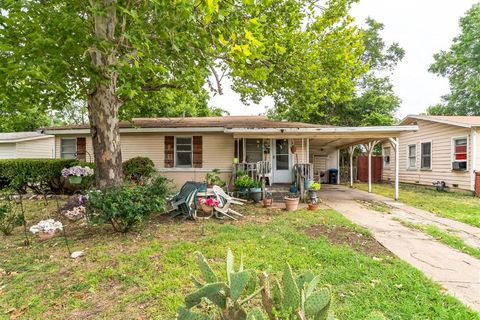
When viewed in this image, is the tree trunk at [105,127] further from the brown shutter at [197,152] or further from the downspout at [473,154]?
the downspout at [473,154]

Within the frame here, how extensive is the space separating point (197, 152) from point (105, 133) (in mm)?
5254

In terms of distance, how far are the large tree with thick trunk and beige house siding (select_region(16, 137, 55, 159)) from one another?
12687mm

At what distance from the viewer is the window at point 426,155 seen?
1294 centimetres

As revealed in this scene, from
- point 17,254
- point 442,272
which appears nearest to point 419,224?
point 442,272

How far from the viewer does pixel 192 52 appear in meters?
5.17

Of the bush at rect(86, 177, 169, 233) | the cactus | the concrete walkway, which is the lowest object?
the concrete walkway

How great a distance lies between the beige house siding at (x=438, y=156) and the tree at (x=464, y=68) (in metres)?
12.2

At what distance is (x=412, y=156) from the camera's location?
1448 cm

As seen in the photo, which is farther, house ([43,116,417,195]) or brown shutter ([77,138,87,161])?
brown shutter ([77,138,87,161])

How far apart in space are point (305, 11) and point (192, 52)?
16.4 feet

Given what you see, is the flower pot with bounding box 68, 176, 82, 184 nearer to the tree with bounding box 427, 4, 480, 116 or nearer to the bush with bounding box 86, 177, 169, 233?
the bush with bounding box 86, 177, 169, 233

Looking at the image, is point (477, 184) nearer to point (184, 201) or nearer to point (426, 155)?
point (426, 155)

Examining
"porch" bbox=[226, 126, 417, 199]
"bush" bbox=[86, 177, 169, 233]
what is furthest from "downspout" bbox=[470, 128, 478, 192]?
"bush" bbox=[86, 177, 169, 233]

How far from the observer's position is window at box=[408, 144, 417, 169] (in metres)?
14.2
